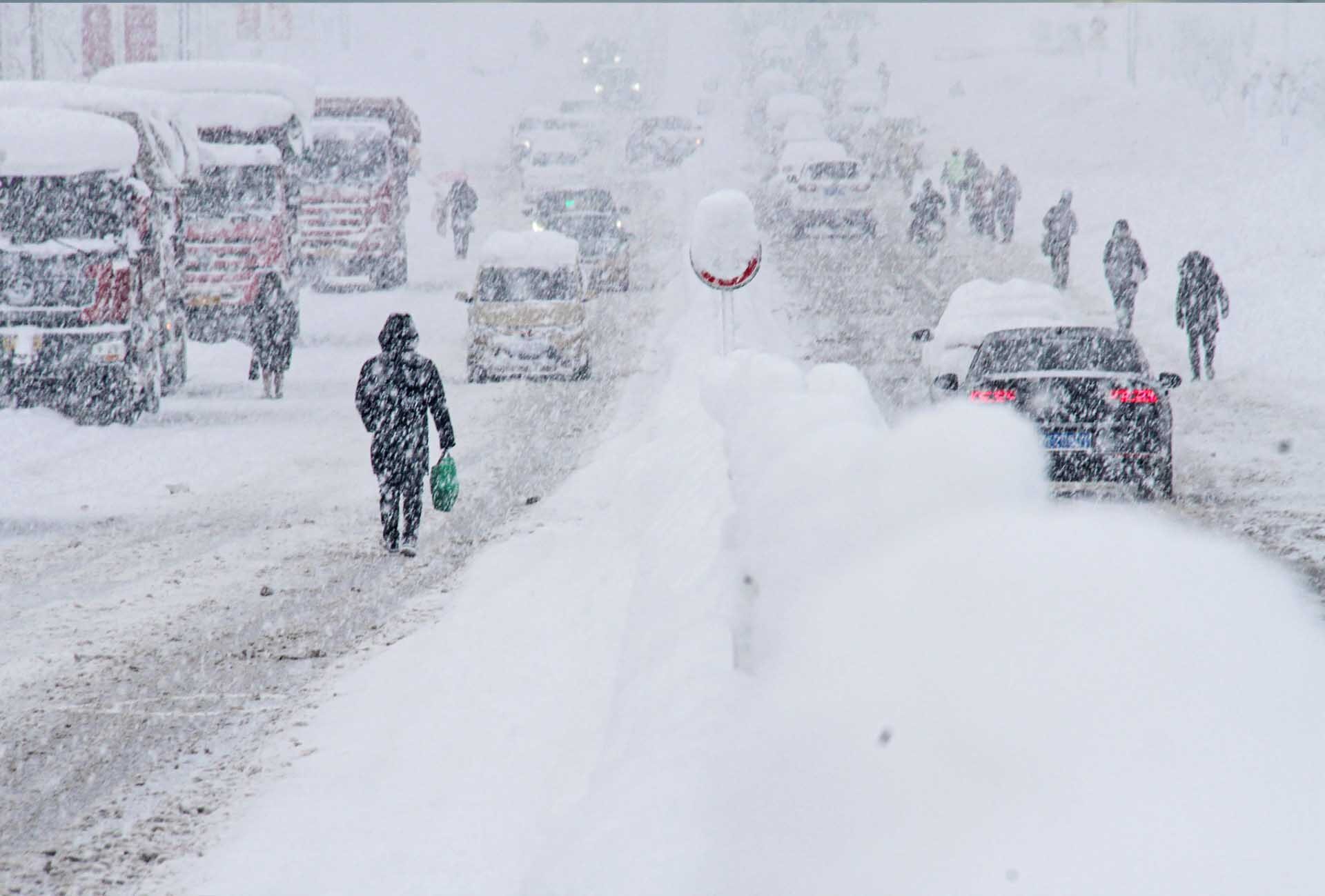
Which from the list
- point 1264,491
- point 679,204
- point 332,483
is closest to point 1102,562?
point 1264,491

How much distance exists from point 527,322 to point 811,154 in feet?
68.0

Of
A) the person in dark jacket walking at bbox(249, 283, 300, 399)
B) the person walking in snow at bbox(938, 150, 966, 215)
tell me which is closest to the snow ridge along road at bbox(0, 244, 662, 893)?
the person in dark jacket walking at bbox(249, 283, 300, 399)

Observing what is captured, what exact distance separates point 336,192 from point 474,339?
1047 centimetres

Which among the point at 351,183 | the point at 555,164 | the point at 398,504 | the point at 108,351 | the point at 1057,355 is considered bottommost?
the point at 398,504

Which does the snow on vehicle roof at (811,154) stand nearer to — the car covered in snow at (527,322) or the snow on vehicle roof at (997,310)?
the car covered in snow at (527,322)

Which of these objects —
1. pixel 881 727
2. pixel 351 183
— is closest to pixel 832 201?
pixel 351 183

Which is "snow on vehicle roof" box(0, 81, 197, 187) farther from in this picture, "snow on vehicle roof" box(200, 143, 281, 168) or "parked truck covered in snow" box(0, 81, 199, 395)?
"snow on vehicle roof" box(200, 143, 281, 168)

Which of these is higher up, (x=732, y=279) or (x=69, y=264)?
(x=69, y=264)

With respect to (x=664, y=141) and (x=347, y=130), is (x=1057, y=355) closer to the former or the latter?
(x=347, y=130)

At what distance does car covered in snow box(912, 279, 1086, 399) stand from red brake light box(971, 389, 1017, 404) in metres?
4.92

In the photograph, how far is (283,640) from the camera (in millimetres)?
8766

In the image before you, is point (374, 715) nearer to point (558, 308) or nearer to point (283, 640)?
point (283, 640)

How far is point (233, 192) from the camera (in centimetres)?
2402

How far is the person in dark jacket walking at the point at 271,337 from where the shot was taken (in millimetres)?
19703
